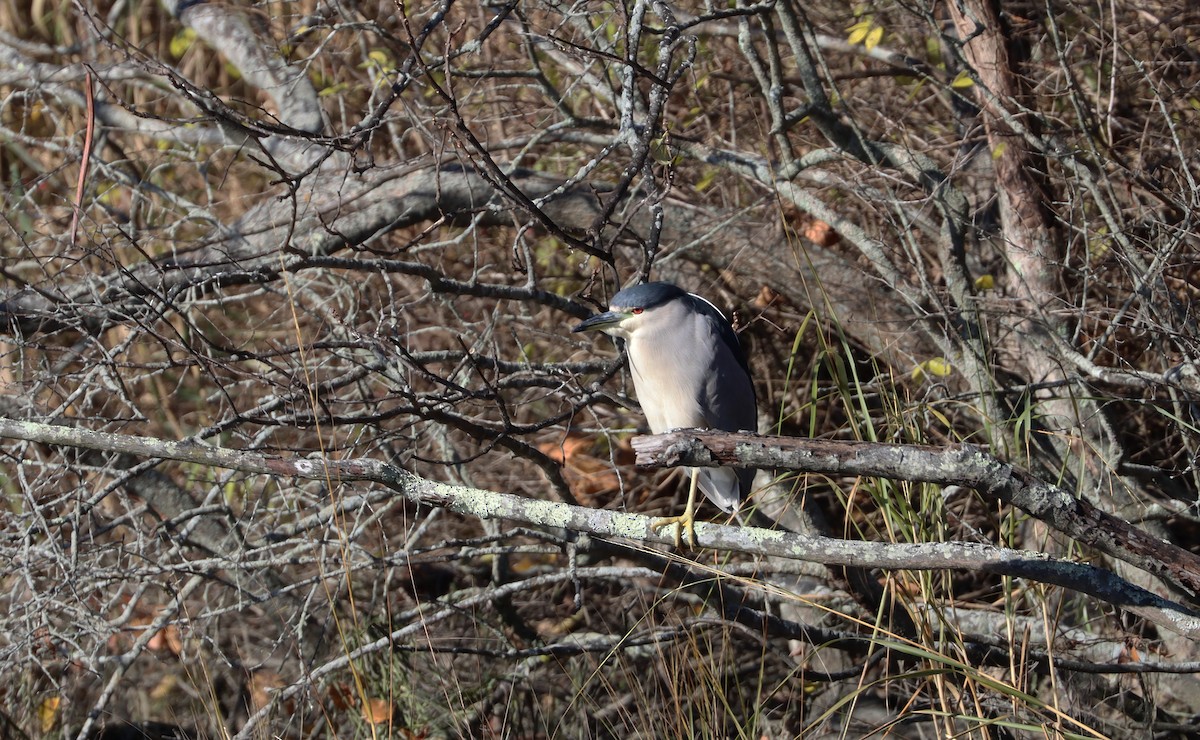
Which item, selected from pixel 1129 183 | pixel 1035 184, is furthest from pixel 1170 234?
pixel 1035 184

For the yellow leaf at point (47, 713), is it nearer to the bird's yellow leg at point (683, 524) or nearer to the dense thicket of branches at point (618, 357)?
the dense thicket of branches at point (618, 357)

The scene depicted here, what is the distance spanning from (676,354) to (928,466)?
1377mm

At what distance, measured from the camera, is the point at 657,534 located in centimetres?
265

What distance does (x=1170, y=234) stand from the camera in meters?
3.59

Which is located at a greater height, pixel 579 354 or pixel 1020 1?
pixel 1020 1

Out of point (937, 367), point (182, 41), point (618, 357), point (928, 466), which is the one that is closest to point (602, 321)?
point (618, 357)

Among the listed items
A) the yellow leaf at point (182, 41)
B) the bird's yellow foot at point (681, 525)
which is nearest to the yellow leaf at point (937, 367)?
the bird's yellow foot at point (681, 525)

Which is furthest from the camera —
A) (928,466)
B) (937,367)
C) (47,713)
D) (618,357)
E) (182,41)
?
(182,41)

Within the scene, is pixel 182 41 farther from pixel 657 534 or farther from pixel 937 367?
pixel 657 534

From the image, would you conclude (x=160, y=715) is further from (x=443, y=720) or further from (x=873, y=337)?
(x=873, y=337)

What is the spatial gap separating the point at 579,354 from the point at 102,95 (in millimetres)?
2888

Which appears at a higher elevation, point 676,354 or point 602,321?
point 602,321

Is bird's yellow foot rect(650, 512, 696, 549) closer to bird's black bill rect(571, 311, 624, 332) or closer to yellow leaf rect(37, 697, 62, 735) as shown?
bird's black bill rect(571, 311, 624, 332)

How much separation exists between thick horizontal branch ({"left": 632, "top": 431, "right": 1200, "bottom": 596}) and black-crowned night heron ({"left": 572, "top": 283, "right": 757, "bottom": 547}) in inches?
43.4
